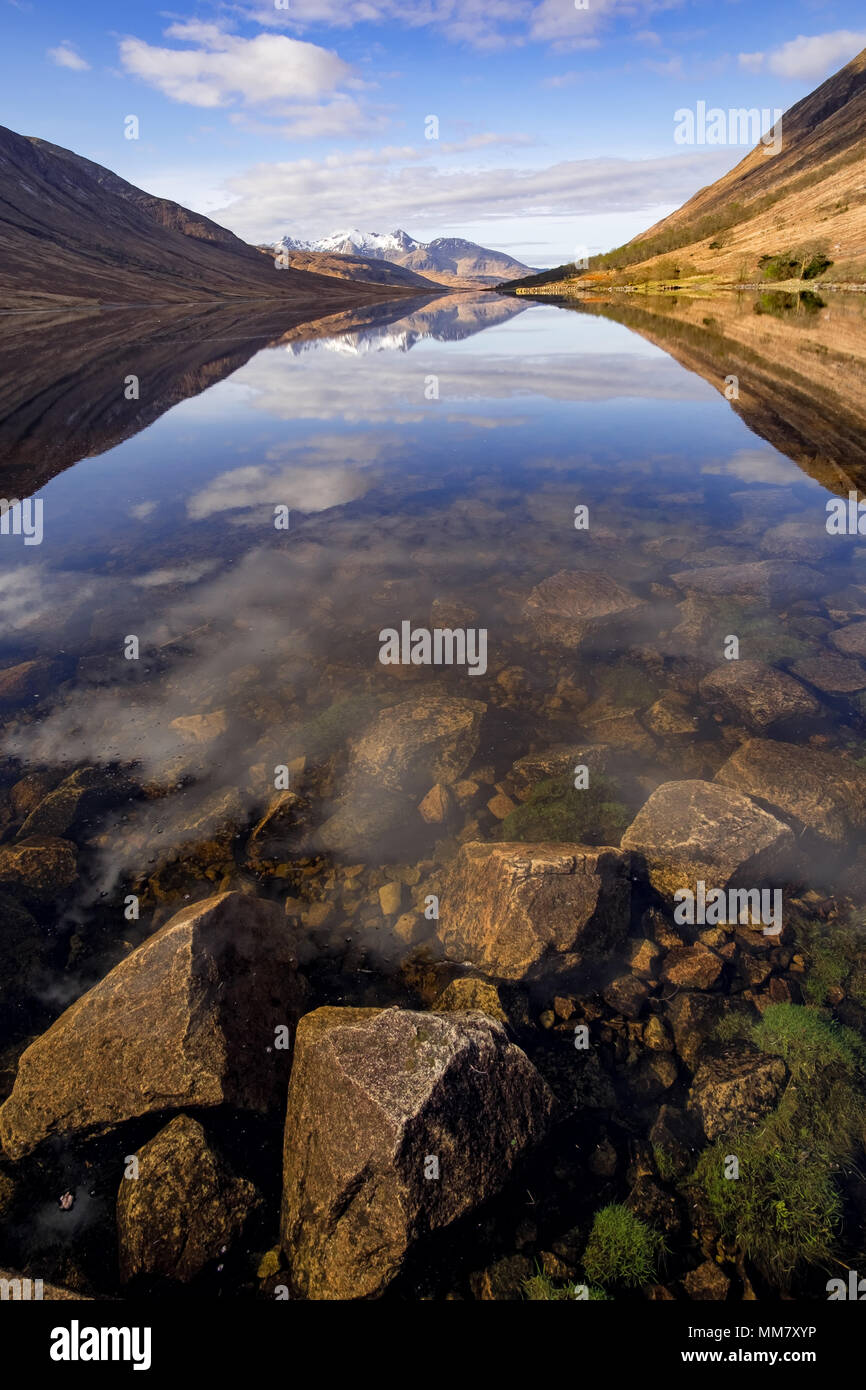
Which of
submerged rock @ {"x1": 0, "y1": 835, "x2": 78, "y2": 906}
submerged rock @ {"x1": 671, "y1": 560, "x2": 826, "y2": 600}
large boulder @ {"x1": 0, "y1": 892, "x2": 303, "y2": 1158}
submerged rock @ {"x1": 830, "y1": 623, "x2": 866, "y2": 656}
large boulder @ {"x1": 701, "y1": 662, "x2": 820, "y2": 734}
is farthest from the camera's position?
submerged rock @ {"x1": 671, "y1": 560, "x2": 826, "y2": 600}

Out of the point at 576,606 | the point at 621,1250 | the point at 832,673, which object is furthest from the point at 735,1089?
the point at 576,606

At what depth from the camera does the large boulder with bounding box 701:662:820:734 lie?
12.8m

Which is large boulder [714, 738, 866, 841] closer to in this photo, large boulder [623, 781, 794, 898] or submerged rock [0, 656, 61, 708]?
large boulder [623, 781, 794, 898]

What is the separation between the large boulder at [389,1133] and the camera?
5.45m

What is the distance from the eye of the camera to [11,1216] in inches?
236

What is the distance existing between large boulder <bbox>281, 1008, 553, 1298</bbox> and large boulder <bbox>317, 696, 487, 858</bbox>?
397cm

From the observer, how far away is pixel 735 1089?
22.9 feet

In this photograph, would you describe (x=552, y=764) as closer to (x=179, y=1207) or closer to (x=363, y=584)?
(x=179, y=1207)

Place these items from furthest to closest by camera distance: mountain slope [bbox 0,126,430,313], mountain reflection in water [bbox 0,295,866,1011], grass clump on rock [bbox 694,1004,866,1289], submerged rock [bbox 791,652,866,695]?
mountain slope [bbox 0,126,430,313] → submerged rock [bbox 791,652,866,695] → mountain reflection in water [bbox 0,295,866,1011] → grass clump on rock [bbox 694,1004,866,1289]

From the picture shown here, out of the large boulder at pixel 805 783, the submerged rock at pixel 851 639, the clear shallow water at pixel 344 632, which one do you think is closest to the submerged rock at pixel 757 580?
the clear shallow water at pixel 344 632

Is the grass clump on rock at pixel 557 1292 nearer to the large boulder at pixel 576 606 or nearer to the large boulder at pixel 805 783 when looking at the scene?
A: the large boulder at pixel 805 783

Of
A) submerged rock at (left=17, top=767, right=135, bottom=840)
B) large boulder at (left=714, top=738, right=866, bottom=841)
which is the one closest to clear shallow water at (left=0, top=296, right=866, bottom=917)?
submerged rock at (left=17, top=767, right=135, bottom=840)

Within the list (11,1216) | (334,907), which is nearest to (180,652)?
(334,907)

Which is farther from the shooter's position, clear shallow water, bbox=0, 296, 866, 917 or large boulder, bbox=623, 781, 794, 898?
clear shallow water, bbox=0, 296, 866, 917
